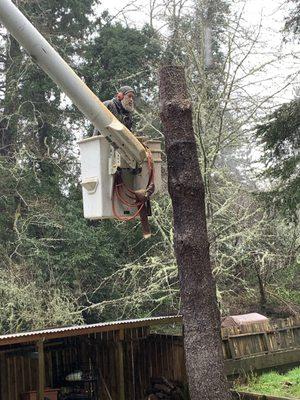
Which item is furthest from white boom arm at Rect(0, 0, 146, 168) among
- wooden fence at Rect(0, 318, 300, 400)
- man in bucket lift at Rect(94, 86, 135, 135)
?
wooden fence at Rect(0, 318, 300, 400)

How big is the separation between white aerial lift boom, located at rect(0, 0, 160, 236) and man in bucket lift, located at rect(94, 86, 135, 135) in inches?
16.5

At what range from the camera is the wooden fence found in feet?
30.6

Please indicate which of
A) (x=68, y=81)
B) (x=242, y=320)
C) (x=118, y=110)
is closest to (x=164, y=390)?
(x=242, y=320)

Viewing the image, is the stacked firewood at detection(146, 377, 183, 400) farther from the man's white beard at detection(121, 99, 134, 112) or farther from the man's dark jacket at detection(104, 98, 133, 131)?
the man's white beard at detection(121, 99, 134, 112)

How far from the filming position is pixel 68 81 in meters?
3.88

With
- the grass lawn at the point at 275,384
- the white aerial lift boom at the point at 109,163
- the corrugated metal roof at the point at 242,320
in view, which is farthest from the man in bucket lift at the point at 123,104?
the corrugated metal roof at the point at 242,320

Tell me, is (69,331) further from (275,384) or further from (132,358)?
(275,384)

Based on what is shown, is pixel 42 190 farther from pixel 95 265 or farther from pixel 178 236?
pixel 178 236

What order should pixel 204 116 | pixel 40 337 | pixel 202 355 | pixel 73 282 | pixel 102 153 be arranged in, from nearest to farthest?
pixel 102 153, pixel 202 355, pixel 40 337, pixel 204 116, pixel 73 282

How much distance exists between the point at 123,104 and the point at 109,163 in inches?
29.0

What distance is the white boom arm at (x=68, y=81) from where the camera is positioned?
3621mm

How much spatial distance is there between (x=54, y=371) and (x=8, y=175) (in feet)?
28.1

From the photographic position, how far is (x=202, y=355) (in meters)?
5.07

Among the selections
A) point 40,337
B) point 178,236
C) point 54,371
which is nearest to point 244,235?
point 54,371
